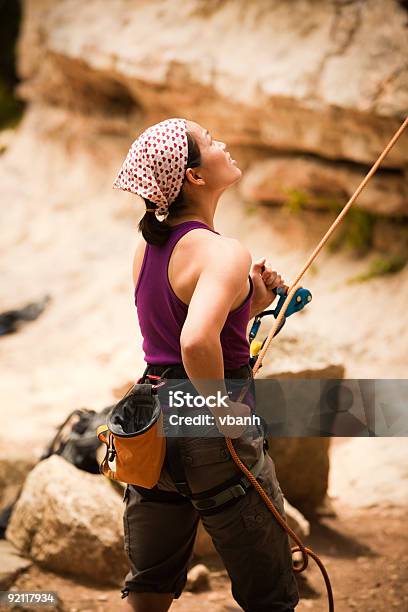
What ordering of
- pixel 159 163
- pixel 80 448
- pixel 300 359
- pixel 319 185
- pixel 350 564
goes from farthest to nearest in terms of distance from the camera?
pixel 319 185 → pixel 300 359 → pixel 80 448 → pixel 350 564 → pixel 159 163

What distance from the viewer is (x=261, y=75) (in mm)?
6383

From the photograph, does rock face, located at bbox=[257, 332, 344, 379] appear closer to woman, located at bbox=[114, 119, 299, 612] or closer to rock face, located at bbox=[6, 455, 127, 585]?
rock face, located at bbox=[6, 455, 127, 585]

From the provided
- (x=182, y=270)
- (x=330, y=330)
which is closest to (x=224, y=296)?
(x=182, y=270)

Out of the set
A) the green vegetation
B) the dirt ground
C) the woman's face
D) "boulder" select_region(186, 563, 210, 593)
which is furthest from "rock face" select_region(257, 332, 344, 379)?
the green vegetation

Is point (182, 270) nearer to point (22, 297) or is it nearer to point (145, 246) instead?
point (145, 246)

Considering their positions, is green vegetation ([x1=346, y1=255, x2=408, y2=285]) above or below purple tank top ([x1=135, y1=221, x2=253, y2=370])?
below

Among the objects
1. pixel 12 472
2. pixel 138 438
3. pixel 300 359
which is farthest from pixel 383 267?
pixel 138 438

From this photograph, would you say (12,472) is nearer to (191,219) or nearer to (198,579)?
(198,579)

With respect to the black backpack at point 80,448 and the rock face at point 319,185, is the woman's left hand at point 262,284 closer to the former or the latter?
the black backpack at point 80,448

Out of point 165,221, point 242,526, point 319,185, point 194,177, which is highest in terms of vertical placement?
point 194,177

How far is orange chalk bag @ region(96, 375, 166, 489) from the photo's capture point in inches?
83.0

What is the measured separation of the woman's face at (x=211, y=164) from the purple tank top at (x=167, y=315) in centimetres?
14

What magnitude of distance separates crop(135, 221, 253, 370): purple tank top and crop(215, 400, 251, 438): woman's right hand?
14cm

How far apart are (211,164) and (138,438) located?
0.81m
